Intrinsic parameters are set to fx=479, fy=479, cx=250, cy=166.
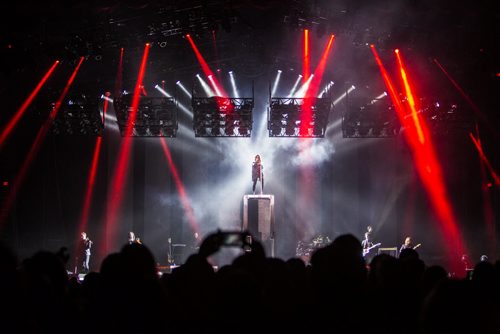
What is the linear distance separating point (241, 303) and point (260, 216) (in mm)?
12084

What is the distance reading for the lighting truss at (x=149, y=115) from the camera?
46.5ft

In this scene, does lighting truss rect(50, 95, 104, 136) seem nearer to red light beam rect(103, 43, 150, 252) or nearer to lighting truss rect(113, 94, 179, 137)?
lighting truss rect(113, 94, 179, 137)

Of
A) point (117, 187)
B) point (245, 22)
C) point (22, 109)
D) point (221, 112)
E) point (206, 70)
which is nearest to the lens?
point (245, 22)

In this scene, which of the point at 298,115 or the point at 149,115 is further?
the point at 149,115

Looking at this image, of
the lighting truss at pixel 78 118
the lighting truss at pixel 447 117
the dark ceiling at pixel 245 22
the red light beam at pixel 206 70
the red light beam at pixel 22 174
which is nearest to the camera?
the dark ceiling at pixel 245 22

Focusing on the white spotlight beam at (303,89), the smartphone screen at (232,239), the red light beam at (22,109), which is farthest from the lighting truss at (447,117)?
the smartphone screen at (232,239)

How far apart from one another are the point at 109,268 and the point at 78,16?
1013cm

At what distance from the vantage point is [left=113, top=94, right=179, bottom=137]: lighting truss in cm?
1416

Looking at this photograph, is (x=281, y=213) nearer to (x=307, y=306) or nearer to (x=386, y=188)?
(x=386, y=188)

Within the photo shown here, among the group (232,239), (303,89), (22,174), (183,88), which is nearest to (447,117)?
(303,89)

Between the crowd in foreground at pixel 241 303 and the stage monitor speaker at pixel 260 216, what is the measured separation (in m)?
11.0

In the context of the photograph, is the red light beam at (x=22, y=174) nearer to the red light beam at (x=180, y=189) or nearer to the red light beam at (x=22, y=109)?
the red light beam at (x=22, y=109)

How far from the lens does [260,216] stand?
14406 millimetres

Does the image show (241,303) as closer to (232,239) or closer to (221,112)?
(232,239)
